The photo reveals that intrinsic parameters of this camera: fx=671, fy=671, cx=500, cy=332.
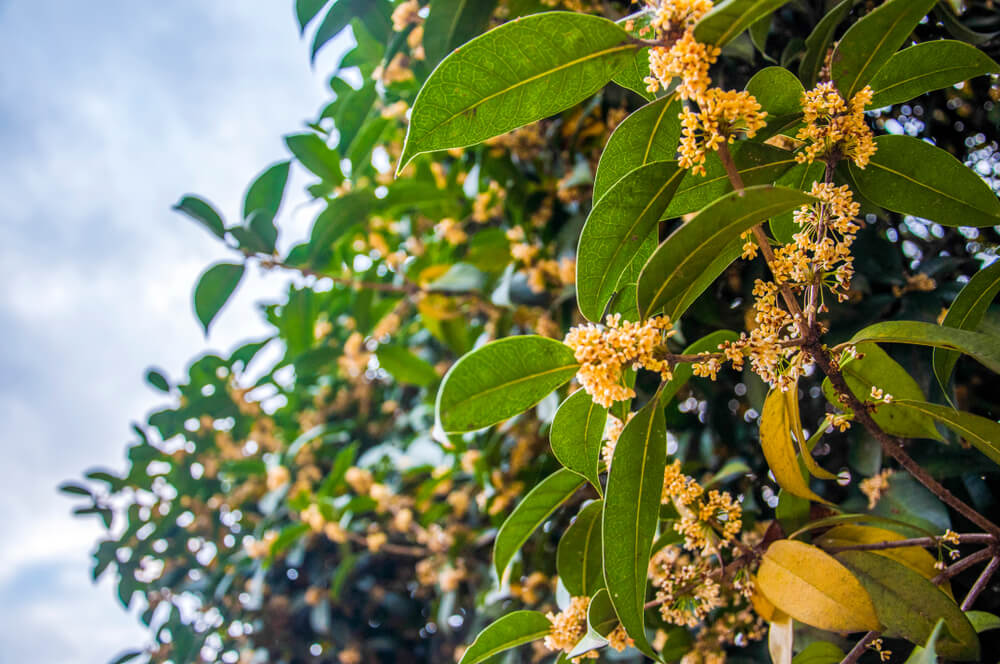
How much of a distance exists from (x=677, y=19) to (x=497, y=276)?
1050 mm

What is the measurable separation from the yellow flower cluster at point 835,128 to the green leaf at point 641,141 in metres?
0.11

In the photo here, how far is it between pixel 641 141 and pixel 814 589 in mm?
437

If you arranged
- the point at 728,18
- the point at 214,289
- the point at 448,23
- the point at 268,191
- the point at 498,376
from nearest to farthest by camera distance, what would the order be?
the point at 728,18, the point at 498,376, the point at 448,23, the point at 214,289, the point at 268,191

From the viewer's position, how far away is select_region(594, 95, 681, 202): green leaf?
2.00ft

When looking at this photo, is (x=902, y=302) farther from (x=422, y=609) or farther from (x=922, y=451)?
(x=422, y=609)

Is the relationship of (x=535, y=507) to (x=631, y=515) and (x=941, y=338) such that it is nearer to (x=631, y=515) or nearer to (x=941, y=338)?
(x=631, y=515)

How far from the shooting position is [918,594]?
60 cm

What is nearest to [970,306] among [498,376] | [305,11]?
[498,376]

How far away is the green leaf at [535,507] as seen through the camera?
75 cm

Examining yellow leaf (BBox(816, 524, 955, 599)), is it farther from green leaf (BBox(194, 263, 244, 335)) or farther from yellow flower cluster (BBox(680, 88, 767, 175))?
green leaf (BBox(194, 263, 244, 335))

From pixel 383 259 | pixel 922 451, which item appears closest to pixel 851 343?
pixel 922 451

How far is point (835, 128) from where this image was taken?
1.92 feet

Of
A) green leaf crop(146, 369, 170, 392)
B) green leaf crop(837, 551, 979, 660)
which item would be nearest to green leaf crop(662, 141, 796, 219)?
green leaf crop(837, 551, 979, 660)

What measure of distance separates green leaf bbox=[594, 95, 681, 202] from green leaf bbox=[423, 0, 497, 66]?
48 centimetres
